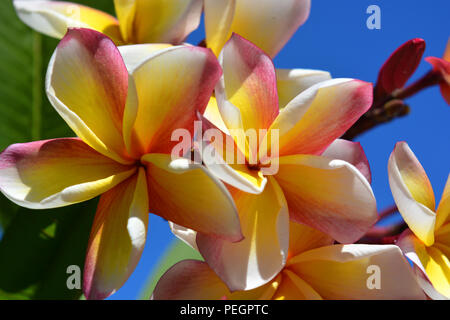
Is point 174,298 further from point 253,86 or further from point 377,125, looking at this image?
point 377,125

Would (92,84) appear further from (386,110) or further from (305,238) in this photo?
(386,110)

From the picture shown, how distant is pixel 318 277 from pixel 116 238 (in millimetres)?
261

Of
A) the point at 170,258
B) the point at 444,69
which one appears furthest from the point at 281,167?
the point at 170,258

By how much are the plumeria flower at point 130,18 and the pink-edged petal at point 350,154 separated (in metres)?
0.33

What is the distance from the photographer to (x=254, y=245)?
1.91ft

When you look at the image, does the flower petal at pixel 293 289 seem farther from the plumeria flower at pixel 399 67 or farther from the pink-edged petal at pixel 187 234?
the plumeria flower at pixel 399 67

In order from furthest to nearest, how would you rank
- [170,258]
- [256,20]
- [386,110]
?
1. [170,258]
2. [386,110]
3. [256,20]

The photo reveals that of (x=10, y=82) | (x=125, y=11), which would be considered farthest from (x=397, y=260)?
(x=10, y=82)

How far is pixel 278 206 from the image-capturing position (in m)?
0.60

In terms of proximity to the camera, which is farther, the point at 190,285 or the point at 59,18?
the point at 59,18

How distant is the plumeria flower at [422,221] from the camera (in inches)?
24.6

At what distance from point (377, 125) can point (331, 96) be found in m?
0.35

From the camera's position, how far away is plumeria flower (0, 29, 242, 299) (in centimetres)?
57

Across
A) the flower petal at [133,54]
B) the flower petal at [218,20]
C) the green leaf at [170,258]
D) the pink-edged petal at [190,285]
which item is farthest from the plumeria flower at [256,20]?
the green leaf at [170,258]
